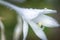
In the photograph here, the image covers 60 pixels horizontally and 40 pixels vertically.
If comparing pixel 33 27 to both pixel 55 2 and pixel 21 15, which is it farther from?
pixel 55 2

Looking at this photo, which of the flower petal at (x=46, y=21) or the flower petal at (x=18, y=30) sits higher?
the flower petal at (x=46, y=21)

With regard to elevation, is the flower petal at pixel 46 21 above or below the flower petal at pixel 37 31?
above

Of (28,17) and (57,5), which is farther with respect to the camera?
(57,5)

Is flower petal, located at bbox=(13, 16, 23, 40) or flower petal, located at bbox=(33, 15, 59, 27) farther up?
flower petal, located at bbox=(33, 15, 59, 27)

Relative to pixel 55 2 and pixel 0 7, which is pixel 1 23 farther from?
pixel 55 2

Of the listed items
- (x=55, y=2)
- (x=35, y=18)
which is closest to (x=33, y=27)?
(x=35, y=18)

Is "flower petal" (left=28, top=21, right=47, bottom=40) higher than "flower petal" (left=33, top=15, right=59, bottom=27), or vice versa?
"flower petal" (left=33, top=15, right=59, bottom=27)

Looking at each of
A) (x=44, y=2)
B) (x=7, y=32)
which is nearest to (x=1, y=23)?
(x=7, y=32)
